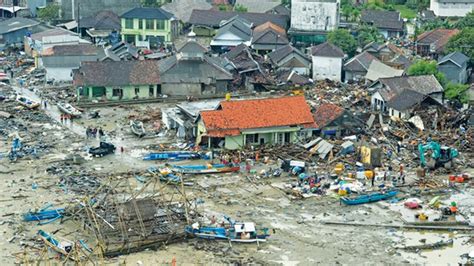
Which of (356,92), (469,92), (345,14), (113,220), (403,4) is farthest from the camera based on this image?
(403,4)

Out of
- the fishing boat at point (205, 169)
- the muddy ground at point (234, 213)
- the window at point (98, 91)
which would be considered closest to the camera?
the muddy ground at point (234, 213)

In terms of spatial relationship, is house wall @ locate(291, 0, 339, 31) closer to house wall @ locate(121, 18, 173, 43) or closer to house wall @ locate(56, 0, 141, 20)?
house wall @ locate(121, 18, 173, 43)

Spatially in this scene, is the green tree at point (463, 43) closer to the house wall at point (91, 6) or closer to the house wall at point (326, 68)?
the house wall at point (326, 68)

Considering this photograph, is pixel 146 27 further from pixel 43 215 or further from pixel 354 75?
A: pixel 43 215

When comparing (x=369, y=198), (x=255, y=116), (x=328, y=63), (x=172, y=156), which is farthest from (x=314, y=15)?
(x=369, y=198)

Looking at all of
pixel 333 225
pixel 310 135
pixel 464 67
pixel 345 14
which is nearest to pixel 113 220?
pixel 333 225

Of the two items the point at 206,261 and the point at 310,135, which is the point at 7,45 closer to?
the point at 310,135

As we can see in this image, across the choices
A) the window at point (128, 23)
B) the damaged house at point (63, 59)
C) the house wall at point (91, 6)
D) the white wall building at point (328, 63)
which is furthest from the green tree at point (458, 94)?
the house wall at point (91, 6)
